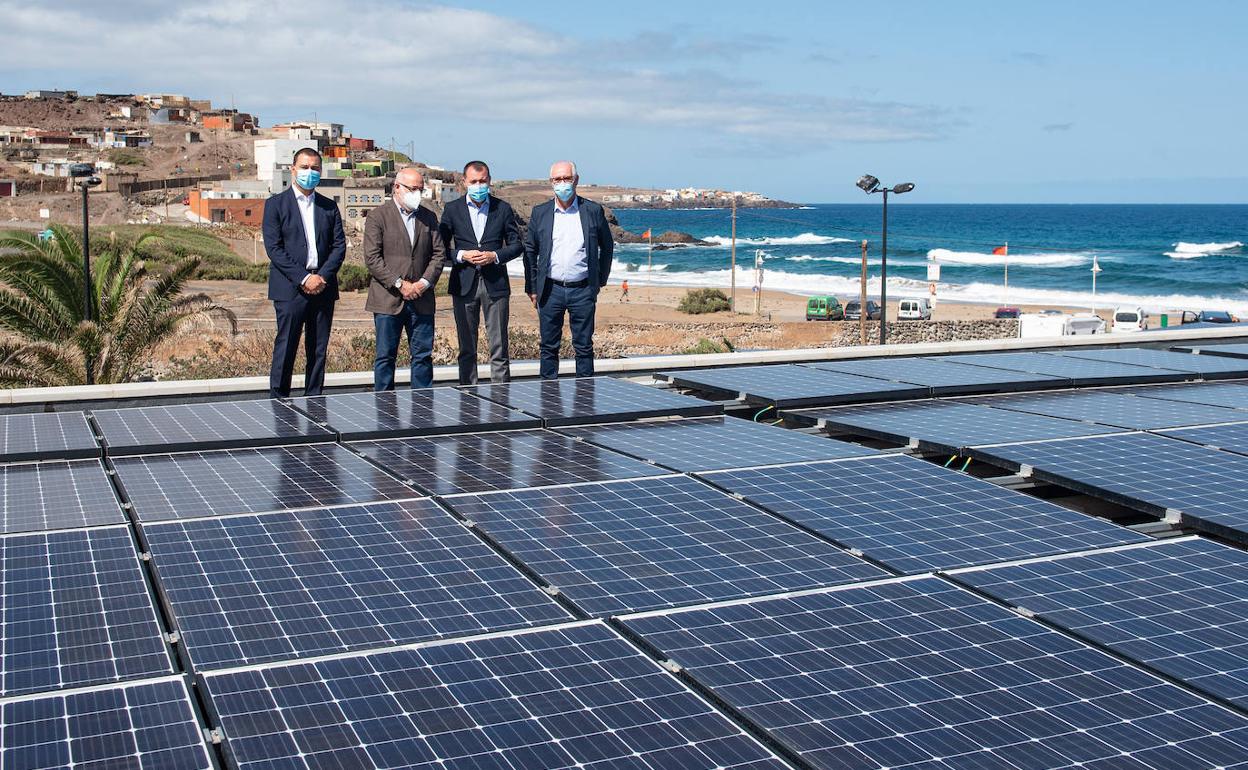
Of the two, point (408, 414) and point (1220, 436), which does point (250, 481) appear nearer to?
point (408, 414)

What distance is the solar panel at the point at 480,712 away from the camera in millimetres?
3170

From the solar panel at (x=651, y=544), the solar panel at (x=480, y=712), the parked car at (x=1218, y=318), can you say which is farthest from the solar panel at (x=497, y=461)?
the parked car at (x=1218, y=318)

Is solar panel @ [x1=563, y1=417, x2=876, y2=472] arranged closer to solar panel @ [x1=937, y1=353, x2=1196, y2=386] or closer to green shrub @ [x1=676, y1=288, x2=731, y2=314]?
solar panel @ [x1=937, y1=353, x2=1196, y2=386]

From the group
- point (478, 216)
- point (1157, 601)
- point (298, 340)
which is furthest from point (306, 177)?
point (1157, 601)

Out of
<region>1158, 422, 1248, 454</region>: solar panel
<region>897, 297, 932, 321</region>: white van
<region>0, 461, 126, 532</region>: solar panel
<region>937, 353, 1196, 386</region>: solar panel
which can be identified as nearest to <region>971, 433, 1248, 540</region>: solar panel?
<region>1158, 422, 1248, 454</region>: solar panel

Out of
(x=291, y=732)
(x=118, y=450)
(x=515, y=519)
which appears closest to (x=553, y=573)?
(x=515, y=519)

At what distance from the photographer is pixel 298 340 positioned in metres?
9.73

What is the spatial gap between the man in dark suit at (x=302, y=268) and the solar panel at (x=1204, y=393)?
5.97m

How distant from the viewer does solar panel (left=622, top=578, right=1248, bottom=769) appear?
3.22m

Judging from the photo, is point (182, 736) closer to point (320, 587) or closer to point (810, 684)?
point (320, 587)

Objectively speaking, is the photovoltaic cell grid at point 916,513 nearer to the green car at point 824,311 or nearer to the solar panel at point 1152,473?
the solar panel at point 1152,473

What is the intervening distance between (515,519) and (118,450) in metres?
2.48

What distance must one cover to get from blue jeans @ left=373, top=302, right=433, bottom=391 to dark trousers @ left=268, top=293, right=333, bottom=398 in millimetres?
418

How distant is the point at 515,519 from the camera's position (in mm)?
5352
